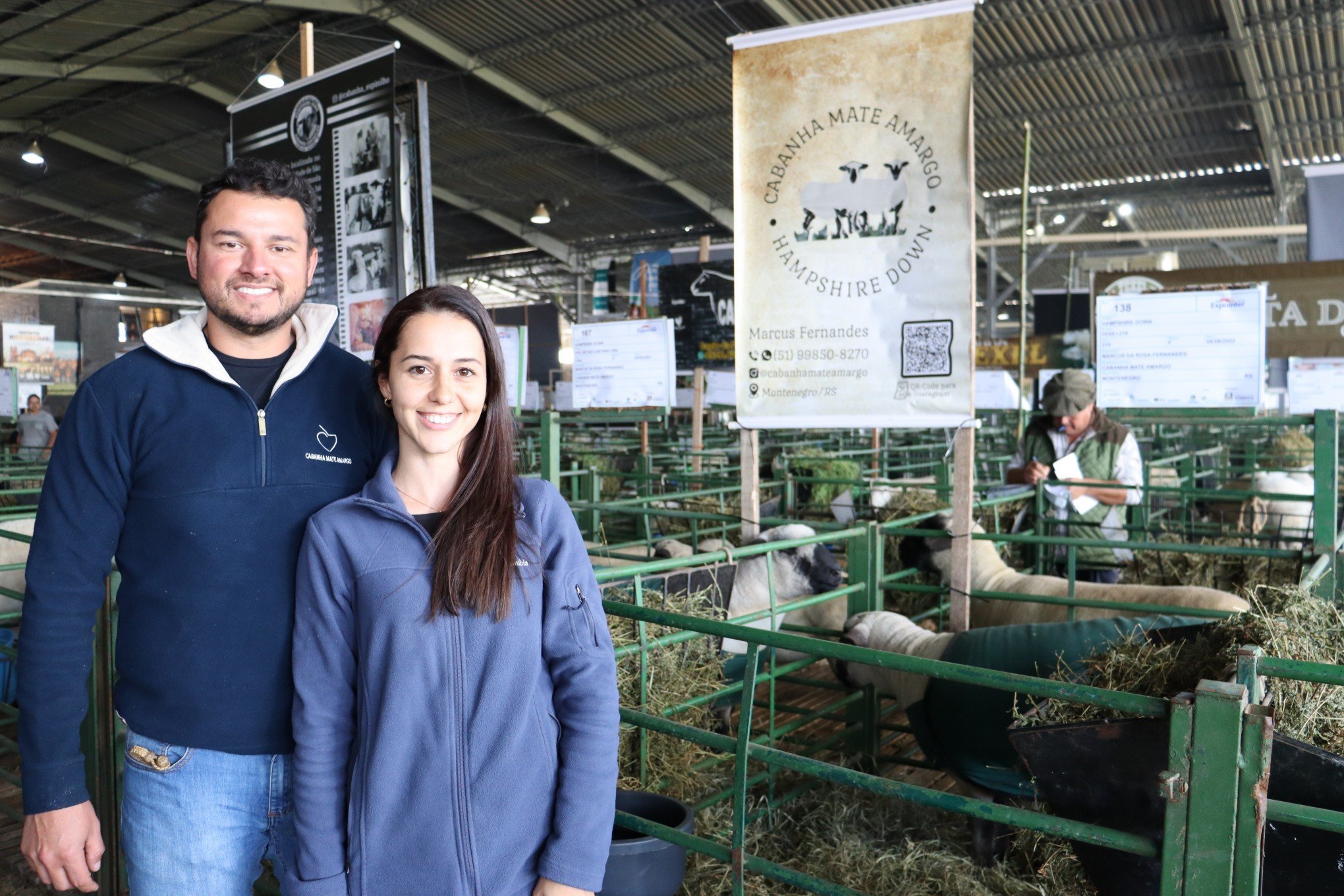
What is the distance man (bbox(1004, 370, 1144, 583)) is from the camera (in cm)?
475

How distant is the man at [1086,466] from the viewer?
4.75 meters

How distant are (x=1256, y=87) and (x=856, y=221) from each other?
42.2 feet

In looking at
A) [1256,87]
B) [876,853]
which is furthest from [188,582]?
[1256,87]

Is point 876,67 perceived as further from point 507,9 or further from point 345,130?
point 507,9

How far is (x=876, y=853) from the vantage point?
282cm

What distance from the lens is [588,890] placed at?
146cm

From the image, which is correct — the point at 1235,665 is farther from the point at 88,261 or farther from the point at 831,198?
the point at 88,261

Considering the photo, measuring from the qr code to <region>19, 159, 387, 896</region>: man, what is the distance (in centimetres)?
224

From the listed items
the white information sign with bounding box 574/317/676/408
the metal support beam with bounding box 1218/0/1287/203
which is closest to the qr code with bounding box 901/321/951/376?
the white information sign with bounding box 574/317/676/408

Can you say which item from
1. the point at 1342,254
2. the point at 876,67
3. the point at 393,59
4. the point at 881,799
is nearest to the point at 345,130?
the point at 393,59

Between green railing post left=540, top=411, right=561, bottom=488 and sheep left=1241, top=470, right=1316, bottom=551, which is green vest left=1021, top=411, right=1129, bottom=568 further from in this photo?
green railing post left=540, top=411, right=561, bottom=488

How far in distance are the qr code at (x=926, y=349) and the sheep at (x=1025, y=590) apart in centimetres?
100

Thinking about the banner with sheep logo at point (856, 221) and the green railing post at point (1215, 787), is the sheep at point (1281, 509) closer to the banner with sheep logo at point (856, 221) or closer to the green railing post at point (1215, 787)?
the banner with sheep logo at point (856, 221)

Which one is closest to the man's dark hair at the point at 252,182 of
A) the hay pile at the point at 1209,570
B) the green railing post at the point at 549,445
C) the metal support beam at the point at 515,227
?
the green railing post at the point at 549,445
